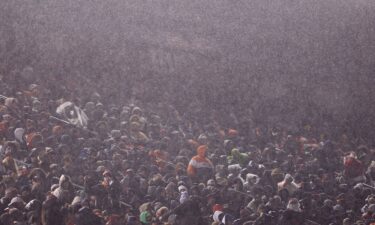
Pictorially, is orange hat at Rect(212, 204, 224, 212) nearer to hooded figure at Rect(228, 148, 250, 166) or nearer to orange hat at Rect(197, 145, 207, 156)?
orange hat at Rect(197, 145, 207, 156)

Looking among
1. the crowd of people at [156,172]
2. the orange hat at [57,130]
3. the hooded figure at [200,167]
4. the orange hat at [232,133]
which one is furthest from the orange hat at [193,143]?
the orange hat at [57,130]

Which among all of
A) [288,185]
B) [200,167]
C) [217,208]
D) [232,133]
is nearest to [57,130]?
[200,167]

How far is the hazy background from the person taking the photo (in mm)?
15227

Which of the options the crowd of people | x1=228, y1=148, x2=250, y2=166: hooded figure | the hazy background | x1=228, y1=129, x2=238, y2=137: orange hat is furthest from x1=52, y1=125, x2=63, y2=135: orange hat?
x1=228, y1=129, x2=238, y2=137: orange hat

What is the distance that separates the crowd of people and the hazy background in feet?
8.13

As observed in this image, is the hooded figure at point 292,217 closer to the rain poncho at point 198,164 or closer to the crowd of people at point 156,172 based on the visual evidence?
the crowd of people at point 156,172

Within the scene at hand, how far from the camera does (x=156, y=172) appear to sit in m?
8.95

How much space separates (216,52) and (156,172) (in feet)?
38.9

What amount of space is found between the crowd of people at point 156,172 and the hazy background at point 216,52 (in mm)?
2477

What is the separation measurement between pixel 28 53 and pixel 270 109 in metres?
7.85

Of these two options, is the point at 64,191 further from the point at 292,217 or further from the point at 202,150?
the point at 292,217

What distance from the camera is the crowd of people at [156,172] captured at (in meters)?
7.55

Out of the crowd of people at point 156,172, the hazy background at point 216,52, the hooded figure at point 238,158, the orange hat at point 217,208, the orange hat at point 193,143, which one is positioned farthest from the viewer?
the hazy background at point 216,52

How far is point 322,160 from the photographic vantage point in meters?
10.8
